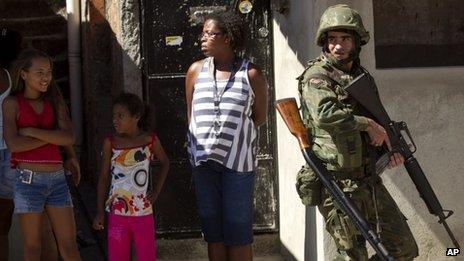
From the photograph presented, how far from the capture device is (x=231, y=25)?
5.46 meters

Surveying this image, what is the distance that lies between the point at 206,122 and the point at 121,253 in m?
0.90

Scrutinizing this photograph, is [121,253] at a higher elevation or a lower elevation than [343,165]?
lower

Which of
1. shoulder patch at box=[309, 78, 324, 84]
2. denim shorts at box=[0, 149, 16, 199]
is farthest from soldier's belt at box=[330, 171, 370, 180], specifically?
denim shorts at box=[0, 149, 16, 199]

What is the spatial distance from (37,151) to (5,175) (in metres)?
0.44

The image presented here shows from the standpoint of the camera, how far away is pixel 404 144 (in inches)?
197

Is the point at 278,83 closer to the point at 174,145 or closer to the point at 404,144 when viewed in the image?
the point at 174,145

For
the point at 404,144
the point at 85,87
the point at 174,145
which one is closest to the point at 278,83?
the point at 174,145

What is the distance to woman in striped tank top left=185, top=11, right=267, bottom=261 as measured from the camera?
5.41 m

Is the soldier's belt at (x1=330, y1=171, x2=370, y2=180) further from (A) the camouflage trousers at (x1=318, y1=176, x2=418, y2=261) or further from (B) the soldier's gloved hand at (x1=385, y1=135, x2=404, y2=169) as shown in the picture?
(B) the soldier's gloved hand at (x1=385, y1=135, x2=404, y2=169)

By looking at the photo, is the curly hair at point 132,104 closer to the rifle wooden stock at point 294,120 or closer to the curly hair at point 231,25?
the curly hair at point 231,25

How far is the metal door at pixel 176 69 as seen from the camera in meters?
6.36

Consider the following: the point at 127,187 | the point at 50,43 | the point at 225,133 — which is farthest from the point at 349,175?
the point at 50,43

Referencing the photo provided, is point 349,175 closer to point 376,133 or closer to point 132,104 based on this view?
point 376,133

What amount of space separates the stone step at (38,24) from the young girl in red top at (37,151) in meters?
3.31
